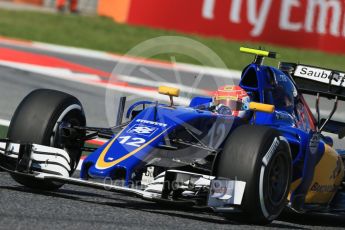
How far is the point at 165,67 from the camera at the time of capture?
21.1 meters

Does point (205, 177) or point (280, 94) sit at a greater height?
point (280, 94)

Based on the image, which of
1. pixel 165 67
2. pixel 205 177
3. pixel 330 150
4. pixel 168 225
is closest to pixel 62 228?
pixel 168 225

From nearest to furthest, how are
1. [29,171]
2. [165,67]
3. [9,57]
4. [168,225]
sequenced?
[168,225], [29,171], [9,57], [165,67]

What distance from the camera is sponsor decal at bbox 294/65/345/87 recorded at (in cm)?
953

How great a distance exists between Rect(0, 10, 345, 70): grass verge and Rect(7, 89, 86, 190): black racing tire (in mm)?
13579

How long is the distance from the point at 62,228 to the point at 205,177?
4.48 ft

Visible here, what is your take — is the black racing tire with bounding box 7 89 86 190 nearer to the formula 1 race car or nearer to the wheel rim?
the formula 1 race car

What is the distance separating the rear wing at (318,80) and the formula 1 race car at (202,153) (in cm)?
59

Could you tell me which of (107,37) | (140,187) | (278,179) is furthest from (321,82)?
(107,37)

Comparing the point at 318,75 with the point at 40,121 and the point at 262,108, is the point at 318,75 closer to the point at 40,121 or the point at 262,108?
the point at 262,108

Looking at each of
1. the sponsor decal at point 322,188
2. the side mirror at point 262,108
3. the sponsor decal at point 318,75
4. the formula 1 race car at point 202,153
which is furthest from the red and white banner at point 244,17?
the side mirror at point 262,108

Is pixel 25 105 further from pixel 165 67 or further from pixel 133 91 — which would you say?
pixel 165 67

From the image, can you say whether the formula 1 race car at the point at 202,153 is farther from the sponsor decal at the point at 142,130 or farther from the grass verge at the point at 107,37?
the grass verge at the point at 107,37

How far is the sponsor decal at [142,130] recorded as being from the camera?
25.8 ft
